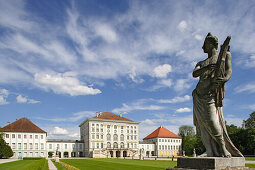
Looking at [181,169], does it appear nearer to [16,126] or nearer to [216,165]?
[216,165]

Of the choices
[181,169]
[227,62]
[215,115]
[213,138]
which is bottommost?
[181,169]

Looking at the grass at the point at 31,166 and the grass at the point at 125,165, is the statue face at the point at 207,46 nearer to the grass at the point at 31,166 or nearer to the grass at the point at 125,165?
the grass at the point at 31,166

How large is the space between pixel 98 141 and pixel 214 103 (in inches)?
2732

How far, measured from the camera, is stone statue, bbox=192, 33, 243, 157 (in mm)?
4352

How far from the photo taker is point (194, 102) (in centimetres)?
473

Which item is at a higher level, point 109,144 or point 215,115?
point 215,115

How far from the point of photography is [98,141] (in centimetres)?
7062

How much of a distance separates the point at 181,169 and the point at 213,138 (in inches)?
35.2

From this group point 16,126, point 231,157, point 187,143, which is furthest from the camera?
point 187,143

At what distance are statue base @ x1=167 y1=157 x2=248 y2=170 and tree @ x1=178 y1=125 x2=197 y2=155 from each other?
244ft

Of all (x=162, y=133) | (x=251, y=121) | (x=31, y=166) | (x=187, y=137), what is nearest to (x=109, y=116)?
(x=162, y=133)

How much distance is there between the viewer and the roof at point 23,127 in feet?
200

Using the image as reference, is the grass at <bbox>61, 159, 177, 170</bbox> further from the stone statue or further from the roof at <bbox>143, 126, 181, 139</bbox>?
the roof at <bbox>143, 126, 181, 139</bbox>

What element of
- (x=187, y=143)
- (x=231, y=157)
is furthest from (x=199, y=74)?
(x=187, y=143)
